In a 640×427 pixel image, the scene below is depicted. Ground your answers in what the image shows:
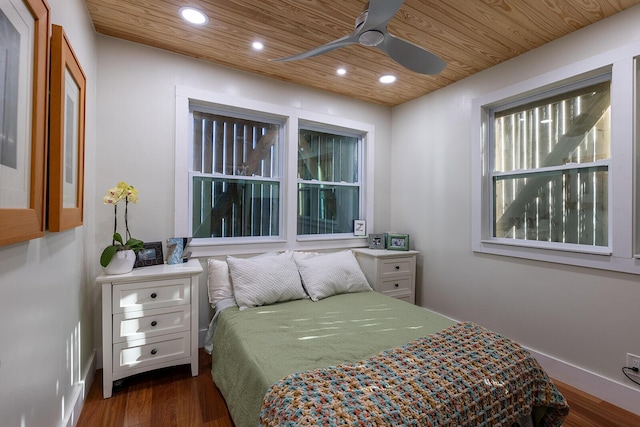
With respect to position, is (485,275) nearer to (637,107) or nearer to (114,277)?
(637,107)

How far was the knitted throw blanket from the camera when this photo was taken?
3.51 ft

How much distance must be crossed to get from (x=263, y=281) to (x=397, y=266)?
148cm

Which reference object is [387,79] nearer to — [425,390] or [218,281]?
[218,281]

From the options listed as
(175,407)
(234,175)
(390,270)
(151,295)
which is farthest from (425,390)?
(234,175)

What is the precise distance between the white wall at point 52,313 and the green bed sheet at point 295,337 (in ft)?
2.62

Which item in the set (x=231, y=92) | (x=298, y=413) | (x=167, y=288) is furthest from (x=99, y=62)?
(x=298, y=413)

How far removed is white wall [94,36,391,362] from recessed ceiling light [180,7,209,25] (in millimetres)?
573

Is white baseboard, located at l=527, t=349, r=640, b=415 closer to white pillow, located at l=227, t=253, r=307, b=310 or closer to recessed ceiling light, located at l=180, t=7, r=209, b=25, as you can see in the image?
white pillow, located at l=227, t=253, r=307, b=310

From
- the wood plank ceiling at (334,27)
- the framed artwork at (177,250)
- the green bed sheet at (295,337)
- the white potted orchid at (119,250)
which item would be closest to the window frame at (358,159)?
the wood plank ceiling at (334,27)

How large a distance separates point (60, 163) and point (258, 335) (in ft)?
4.26

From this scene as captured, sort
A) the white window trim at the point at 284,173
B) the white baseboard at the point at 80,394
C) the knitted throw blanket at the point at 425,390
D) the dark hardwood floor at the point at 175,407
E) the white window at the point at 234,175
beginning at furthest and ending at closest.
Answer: the white window at the point at 234,175, the white window trim at the point at 284,173, the dark hardwood floor at the point at 175,407, the white baseboard at the point at 80,394, the knitted throw blanket at the point at 425,390

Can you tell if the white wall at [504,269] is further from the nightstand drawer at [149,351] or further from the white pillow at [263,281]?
the nightstand drawer at [149,351]

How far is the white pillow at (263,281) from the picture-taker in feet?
7.48

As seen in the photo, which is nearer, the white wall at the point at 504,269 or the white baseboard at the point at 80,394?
the white baseboard at the point at 80,394
